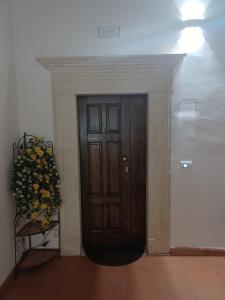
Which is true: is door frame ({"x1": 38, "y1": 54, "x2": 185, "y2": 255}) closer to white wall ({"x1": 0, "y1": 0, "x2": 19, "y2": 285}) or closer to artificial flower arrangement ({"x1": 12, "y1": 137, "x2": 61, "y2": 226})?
artificial flower arrangement ({"x1": 12, "y1": 137, "x2": 61, "y2": 226})

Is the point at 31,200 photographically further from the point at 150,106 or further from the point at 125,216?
the point at 150,106

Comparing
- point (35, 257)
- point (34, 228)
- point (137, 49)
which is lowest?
point (35, 257)

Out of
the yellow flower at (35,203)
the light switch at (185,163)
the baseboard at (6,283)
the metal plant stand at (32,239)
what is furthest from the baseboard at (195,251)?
the baseboard at (6,283)

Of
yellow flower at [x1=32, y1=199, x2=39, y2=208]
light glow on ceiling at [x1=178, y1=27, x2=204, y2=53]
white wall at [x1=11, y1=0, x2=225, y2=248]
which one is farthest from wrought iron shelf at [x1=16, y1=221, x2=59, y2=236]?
light glow on ceiling at [x1=178, y1=27, x2=204, y2=53]

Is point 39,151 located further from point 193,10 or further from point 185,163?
Answer: point 193,10

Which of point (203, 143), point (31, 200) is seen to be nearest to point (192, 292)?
point (203, 143)

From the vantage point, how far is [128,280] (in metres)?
2.26

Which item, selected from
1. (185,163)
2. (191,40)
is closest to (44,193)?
(185,163)

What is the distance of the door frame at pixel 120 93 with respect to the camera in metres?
2.41

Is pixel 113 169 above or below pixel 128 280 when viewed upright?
above

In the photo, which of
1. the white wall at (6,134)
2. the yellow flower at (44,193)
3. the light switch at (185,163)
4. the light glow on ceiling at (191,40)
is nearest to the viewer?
the white wall at (6,134)

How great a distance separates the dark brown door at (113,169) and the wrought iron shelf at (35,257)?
0.45m

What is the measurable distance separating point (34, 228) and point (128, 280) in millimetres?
1110

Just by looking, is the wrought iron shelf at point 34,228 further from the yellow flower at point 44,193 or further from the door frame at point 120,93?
the yellow flower at point 44,193
